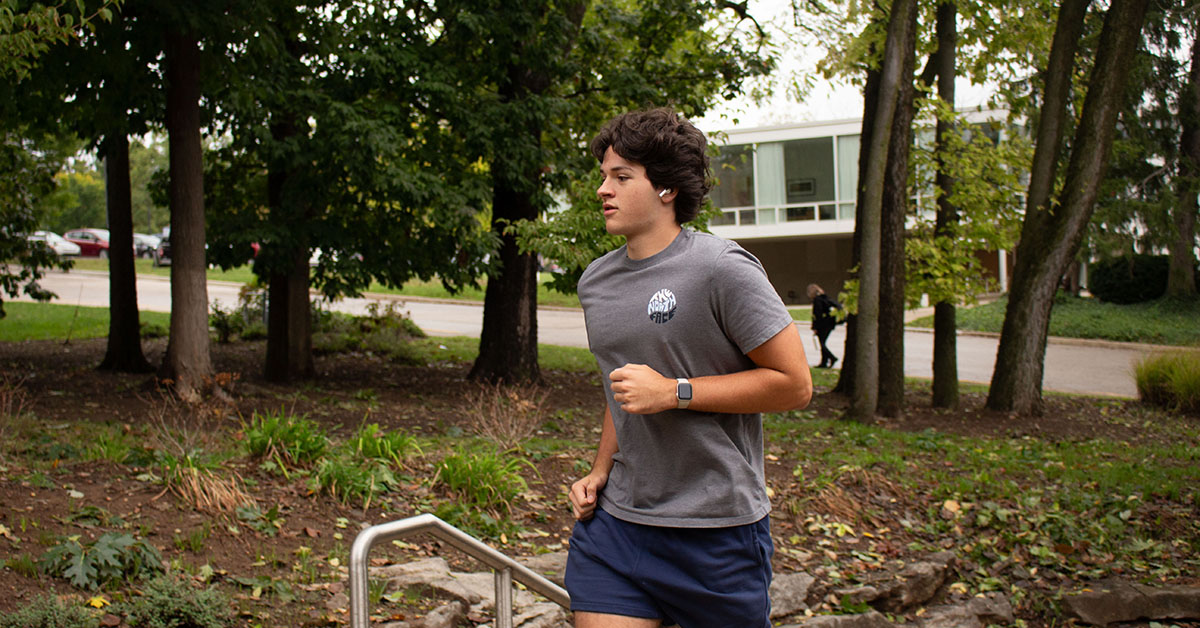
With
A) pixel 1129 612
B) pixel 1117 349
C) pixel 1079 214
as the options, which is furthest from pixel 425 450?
pixel 1117 349

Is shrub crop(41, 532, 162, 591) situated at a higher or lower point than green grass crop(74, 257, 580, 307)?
lower

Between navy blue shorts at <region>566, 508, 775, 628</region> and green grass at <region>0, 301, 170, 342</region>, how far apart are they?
627 inches

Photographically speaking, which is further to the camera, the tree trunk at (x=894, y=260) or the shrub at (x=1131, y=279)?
the shrub at (x=1131, y=279)

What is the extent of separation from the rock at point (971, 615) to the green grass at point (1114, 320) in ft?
65.2

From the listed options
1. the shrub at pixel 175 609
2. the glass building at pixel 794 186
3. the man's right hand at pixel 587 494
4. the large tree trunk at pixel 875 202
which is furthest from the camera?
the glass building at pixel 794 186

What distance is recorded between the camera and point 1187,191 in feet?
91.5

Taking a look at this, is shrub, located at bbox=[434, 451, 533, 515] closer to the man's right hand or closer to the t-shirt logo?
the man's right hand

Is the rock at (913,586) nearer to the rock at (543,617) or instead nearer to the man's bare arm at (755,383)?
the rock at (543,617)

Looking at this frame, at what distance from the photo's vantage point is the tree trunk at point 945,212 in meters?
12.8

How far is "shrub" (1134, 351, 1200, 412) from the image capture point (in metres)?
13.2

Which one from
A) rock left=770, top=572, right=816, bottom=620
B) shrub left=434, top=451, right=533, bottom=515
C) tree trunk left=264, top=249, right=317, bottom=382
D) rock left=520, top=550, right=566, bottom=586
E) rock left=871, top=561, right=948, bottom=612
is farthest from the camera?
tree trunk left=264, top=249, right=317, bottom=382

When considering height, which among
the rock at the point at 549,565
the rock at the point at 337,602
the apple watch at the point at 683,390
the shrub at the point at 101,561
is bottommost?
the rock at the point at 549,565

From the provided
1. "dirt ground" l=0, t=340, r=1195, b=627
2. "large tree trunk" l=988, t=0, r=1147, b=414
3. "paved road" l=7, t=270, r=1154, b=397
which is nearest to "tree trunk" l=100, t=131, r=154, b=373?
"dirt ground" l=0, t=340, r=1195, b=627

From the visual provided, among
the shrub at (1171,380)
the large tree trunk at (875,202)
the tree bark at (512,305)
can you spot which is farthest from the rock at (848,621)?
the shrub at (1171,380)
